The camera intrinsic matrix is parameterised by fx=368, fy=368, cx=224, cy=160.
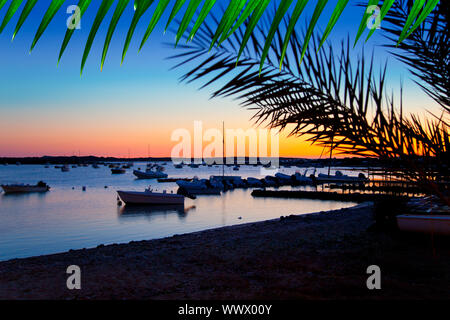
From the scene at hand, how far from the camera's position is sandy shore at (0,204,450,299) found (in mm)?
5672

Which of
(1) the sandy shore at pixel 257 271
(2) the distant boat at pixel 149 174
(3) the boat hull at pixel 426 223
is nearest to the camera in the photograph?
(1) the sandy shore at pixel 257 271

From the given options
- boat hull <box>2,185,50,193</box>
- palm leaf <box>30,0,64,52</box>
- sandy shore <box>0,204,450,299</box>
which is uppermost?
palm leaf <box>30,0,64,52</box>

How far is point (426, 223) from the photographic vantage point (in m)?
8.22

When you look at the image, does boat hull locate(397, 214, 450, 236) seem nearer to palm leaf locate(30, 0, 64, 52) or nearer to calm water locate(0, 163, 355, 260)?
palm leaf locate(30, 0, 64, 52)

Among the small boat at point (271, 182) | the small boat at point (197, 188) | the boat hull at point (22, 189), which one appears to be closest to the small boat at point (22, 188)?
the boat hull at point (22, 189)

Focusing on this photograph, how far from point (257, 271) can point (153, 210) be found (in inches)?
1171

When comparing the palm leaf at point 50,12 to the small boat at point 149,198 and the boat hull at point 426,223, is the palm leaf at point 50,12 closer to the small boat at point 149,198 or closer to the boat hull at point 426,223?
the boat hull at point 426,223

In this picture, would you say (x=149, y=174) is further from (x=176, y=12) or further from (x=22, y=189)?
(x=176, y=12)

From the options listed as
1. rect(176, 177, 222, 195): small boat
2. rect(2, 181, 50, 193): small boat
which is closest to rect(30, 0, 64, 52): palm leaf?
rect(176, 177, 222, 195): small boat

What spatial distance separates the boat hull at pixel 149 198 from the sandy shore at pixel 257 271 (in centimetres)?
2746

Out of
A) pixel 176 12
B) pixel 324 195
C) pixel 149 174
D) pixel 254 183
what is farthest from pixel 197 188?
pixel 176 12

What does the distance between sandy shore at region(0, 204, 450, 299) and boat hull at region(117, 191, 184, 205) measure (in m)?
27.5

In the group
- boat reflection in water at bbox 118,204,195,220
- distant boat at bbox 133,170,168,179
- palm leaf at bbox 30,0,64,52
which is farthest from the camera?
distant boat at bbox 133,170,168,179

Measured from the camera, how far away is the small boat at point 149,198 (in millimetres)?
37969
